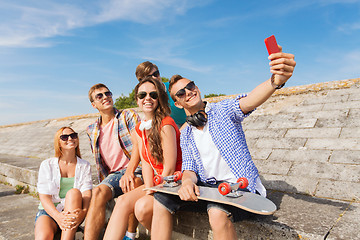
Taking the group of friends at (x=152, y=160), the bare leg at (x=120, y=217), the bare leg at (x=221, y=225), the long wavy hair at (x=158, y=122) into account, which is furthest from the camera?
the long wavy hair at (x=158, y=122)

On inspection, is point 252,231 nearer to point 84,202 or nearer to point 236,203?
point 236,203

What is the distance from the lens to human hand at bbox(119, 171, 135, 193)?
2.77 metres

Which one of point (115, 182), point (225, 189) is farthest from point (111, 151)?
point (225, 189)

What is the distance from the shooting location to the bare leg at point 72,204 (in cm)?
259

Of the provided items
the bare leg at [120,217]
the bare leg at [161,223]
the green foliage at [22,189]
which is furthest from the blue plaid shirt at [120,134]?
the green foliage at [22,189]

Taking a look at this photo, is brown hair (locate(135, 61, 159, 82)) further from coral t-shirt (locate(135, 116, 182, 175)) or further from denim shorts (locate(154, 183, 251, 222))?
denim shorts (locate(154, 183, 251, 222))

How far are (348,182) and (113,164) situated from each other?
8.76ft

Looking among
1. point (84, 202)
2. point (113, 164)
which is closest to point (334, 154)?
point (113, 164)

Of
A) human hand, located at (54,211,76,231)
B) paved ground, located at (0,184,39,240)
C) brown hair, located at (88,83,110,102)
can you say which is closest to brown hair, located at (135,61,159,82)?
brown hair, located at (88,83,110,102)

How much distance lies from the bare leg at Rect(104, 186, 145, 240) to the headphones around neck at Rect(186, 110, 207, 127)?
95 cm

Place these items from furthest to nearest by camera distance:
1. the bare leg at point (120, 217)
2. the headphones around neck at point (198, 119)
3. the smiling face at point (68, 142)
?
the smiling face at point (68, 142) < the bare leg at point (120, 217) < the headphones around neck at point (198, 119)

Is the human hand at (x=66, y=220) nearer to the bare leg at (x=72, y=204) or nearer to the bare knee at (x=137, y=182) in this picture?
the bare leg at (x=72, y=204)

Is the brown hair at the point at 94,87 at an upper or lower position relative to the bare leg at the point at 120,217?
upper

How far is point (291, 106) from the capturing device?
494cm
